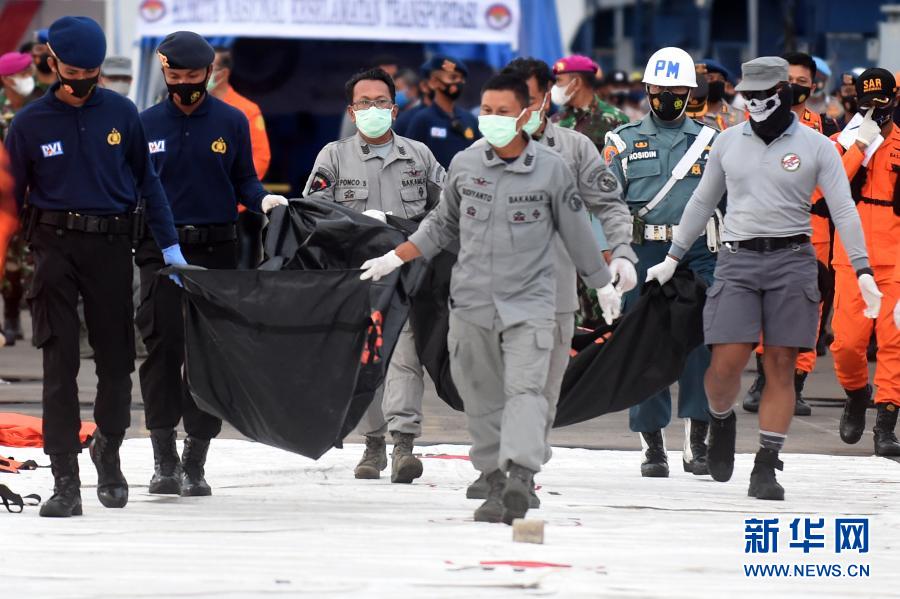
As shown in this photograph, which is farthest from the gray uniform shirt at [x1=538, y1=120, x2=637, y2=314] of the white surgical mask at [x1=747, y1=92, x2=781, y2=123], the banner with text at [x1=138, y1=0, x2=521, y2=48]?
the banner with text at [x1=138, y1=0, x2=521, y2=48]

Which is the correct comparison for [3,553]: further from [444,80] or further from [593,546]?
[444,80]

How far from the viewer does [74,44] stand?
8.02 meters

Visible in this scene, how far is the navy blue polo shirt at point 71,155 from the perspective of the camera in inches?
319

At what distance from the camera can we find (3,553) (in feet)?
23.4

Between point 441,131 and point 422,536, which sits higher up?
point 441,131

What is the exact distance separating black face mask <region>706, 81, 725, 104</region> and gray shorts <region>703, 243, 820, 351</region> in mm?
4787

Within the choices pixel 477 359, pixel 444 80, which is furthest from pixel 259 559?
pixel 444 80

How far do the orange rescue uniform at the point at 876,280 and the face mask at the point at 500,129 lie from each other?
370cm

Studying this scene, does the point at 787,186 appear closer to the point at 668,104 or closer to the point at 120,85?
the point at 668,104

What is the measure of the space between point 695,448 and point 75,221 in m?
3.54

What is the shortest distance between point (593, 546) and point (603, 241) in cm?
325

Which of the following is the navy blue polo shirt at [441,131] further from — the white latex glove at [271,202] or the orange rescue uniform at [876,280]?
the white latex glove at [271,202]

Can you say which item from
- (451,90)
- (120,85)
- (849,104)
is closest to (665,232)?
(451,90)

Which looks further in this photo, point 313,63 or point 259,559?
point 313,63
